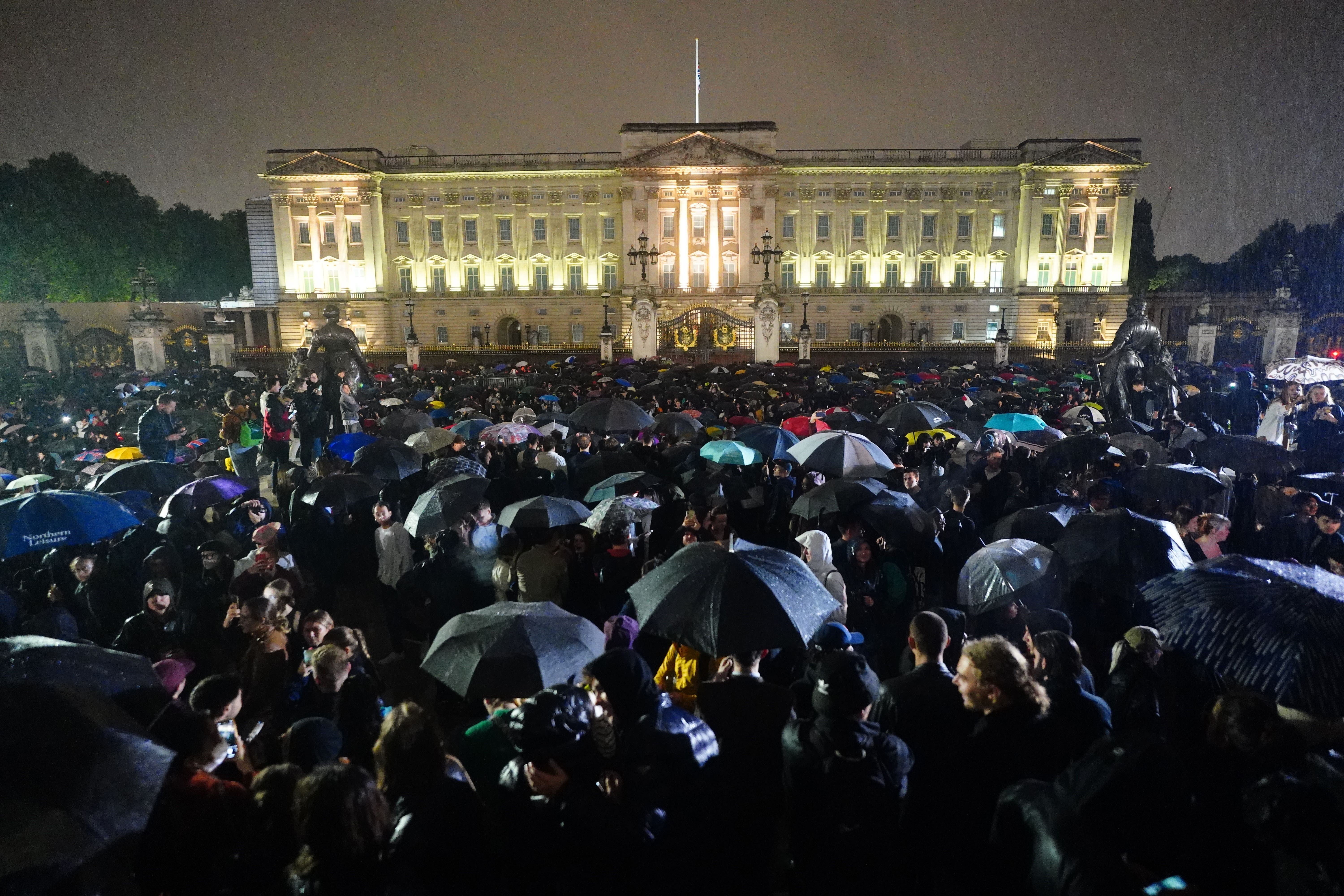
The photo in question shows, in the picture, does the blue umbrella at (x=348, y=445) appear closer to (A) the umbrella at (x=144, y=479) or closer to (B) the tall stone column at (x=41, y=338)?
(A) the umbrella at (x=144, y=479)

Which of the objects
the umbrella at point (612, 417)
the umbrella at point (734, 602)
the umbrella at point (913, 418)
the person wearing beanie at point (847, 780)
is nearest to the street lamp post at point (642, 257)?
the umbrella at point (612, 417)

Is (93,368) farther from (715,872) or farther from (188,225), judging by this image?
(188,225)

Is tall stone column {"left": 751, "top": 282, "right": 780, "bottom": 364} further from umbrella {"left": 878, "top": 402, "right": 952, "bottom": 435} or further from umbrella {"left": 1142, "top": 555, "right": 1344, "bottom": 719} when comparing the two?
umbrella {"left": 1142, "top": 555, "right": 1344, "bottom": 719}

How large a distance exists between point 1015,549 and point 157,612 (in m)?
5.67

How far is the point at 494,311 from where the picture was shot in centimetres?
5697

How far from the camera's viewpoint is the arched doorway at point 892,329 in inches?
2227

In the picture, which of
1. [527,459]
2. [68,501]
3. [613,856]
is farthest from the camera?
[527,459]

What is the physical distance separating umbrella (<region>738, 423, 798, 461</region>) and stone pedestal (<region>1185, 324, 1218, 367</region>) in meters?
32.2

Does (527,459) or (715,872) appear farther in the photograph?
(527,459)

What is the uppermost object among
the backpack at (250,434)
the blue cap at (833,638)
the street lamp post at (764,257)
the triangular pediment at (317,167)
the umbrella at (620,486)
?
the triangular pediment at (317,167)

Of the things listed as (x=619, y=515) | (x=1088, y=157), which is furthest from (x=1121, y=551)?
(x=1088, y=157)

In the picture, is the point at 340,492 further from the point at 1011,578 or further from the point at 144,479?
the point at 1011,578

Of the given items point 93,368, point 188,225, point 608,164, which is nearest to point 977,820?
point 93,368

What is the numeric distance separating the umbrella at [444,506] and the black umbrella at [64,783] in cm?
382
